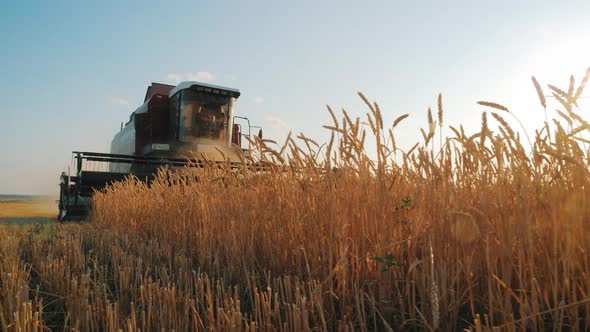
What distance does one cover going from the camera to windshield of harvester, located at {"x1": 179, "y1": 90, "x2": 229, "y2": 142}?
10898 millimetres

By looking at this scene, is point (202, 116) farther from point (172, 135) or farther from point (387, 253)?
point (387, 253)

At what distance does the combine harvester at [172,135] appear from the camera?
978 centimetres

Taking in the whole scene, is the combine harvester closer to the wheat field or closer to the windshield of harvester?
the windshield of harvester

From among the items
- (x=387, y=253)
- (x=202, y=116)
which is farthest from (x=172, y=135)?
(x=387, y=253)

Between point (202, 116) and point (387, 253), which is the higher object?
point (202, 116)

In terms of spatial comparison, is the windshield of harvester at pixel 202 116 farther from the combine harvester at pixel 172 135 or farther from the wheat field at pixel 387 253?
the wheat field at pixel 387 253

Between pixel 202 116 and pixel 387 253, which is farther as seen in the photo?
pixel 202 116

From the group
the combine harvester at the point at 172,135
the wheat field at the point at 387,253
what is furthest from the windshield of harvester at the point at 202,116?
the wheat field at the point at 387,253

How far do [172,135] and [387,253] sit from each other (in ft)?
32.9

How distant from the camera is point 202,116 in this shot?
11.1 m

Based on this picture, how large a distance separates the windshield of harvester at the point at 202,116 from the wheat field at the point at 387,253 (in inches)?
309

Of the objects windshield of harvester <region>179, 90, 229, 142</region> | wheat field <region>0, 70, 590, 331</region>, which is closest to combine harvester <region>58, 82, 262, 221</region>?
windshield of harvester <region>179, 90, 229, 142</region>

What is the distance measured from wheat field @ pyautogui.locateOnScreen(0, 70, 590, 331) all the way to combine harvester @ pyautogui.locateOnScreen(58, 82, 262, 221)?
7012mm

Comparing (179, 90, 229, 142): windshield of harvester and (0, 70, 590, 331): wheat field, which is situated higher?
(179, 90, 229, 142): windshield of harvester
